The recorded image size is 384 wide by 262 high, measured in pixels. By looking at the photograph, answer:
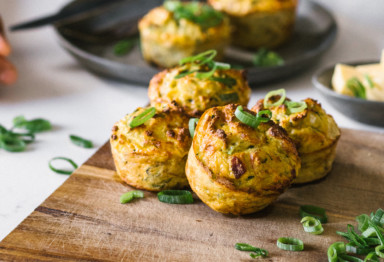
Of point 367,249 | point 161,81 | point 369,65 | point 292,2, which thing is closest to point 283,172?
point 367,249

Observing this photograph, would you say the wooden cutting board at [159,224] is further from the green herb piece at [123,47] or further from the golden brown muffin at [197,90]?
the green herb piece at [123,47]

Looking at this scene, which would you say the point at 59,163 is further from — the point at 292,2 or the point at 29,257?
the point at 292,2

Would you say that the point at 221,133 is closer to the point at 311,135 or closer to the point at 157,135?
the point at 157,135

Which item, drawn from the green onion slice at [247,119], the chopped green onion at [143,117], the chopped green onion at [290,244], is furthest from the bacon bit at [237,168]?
the chopped green onion at [143,117]

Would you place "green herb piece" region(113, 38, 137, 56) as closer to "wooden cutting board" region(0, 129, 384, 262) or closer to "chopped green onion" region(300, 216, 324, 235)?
"wooden cutting board" region(0, 129, 384, 262)

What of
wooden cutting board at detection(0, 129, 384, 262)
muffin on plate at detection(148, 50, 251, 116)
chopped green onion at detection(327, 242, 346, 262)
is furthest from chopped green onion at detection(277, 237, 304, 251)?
muffin on plate at detection(148, 50, 251, 116)

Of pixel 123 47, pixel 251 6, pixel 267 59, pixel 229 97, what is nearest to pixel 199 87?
pixel 229 97

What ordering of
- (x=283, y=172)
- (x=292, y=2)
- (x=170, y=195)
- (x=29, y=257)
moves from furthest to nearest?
(x=292, y=2), (x=170, y=195), (x=283, y=172), (x=29, y=257)
